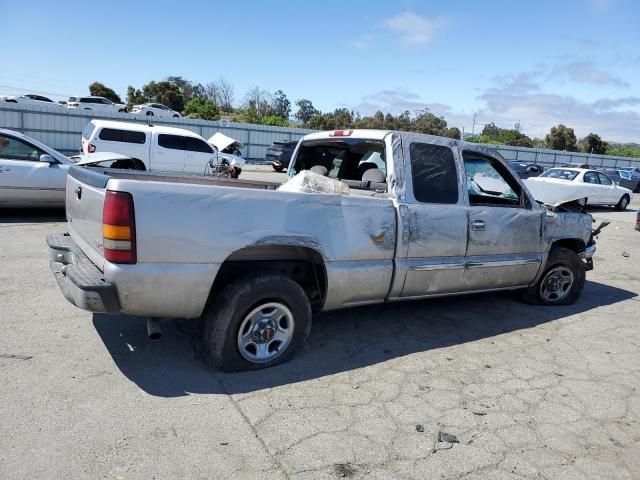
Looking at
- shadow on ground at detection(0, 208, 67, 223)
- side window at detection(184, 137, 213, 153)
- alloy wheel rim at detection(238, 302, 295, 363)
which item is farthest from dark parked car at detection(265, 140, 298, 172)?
alloy wheel rim at detection(238, 302, 295, 363)

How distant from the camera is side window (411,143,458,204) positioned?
4.38m

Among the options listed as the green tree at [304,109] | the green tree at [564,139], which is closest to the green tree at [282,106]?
the green tree at [304,109]

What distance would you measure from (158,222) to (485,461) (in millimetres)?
2466

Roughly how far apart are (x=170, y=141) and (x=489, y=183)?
1168 centimetres

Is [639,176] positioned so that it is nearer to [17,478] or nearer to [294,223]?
[294,223]

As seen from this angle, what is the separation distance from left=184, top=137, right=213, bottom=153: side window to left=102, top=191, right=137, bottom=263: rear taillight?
42.0 ft

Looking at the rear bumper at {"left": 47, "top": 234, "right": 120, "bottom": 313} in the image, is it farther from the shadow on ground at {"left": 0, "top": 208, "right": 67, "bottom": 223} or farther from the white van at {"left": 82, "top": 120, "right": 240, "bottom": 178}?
the white van at {"left": 82, "top": 120, "right": 240, "bottom": 178}

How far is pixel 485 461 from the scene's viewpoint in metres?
2.84

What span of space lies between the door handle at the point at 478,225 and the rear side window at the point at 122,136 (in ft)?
40.2

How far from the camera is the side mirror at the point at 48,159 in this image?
27.8ft

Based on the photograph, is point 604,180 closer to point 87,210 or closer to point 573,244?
point 573,244

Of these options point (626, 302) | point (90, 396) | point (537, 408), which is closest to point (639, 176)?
point (626, 302)

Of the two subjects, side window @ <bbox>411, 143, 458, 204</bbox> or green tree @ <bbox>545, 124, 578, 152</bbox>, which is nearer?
side window @ <bbox>411, 143, 458, 204</bbox>

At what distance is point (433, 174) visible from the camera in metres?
4.50
